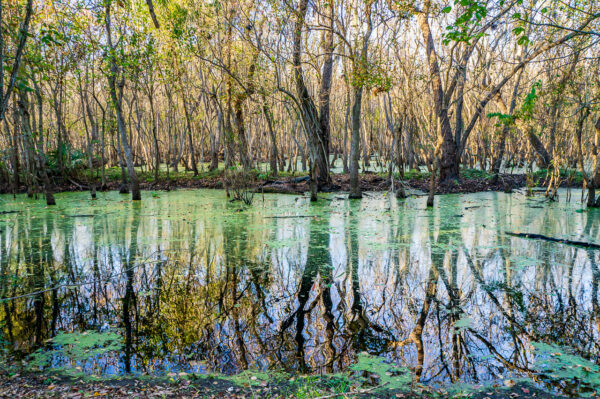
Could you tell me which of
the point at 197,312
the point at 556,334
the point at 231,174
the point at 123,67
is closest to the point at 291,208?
the point at 231,174

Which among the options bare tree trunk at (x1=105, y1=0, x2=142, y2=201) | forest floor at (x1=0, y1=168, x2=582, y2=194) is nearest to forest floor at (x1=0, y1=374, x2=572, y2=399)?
bare tree trunk at (x1=105, y1=0, x2=142, y2=201)

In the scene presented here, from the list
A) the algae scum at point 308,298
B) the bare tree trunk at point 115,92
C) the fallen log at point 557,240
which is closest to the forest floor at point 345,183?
the bare tree trunk at point 115,92

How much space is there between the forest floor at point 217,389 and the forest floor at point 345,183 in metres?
9.29

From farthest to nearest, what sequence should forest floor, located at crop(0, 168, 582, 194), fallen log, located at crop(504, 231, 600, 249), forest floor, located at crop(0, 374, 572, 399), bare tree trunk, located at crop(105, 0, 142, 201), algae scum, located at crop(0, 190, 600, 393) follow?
forest floor, located at crop(0, 168, 582, 194), bare tree trunk, located at crop(105, 0, 142, 201), fallen log, located at crop(504, 231, 600, 249), algae scum, located at crop(0, 190, 600, 393), forest floor, located at crop(0, 374, 572, 399)

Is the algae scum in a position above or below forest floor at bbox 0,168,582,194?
below

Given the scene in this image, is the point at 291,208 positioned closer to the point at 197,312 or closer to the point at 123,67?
the point at 123,67

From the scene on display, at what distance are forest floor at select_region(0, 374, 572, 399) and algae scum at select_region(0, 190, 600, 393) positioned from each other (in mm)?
159

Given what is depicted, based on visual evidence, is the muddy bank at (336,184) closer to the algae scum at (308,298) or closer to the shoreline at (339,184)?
the shoreline at (339,184)

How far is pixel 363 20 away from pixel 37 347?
873cm

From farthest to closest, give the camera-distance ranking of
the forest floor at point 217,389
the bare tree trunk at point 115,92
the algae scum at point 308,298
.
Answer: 1. the bare tree trunk at point 115,92
2. the algae scum at point 308,298
3. the forest floor at point 217,389

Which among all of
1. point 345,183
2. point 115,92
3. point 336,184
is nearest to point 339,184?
point 336,184

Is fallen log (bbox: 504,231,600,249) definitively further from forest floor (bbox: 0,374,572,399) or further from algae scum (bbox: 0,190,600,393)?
forest floor (bbox: 0,374,572,399)

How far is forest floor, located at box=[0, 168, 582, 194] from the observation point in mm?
13188

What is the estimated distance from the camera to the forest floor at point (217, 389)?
2568mm
